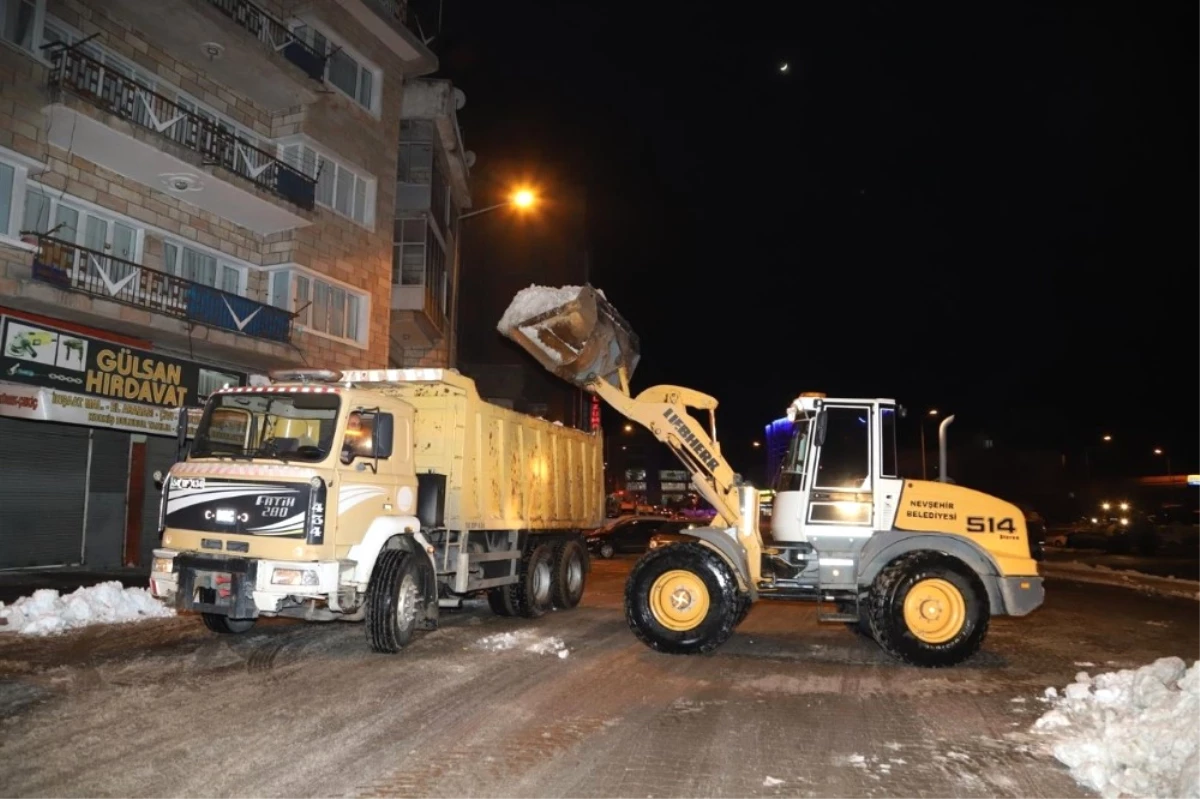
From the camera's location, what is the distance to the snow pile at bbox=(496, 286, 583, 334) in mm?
9766

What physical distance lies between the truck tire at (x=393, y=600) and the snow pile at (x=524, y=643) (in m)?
1.05

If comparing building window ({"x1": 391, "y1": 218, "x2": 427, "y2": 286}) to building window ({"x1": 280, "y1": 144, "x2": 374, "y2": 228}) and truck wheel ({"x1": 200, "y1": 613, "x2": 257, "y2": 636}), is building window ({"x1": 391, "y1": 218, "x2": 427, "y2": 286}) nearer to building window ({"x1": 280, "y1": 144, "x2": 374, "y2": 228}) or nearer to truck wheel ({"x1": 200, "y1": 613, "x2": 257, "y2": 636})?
building window ({"x1": 280, "y1": 144, "x2": 374, "y2": 228})

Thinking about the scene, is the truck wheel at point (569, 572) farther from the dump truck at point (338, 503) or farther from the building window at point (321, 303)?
the building window at point (321, 303)

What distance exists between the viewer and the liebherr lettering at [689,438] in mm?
10680

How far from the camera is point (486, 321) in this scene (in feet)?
149

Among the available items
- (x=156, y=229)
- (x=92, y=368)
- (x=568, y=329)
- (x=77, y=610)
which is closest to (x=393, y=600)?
(x=568, y=329)

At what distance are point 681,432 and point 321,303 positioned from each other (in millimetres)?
13775

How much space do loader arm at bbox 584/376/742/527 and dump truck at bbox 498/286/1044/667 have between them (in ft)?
0.27

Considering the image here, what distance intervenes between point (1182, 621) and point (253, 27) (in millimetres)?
22209

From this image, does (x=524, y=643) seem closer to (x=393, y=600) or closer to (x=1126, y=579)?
(x=393, y=600)

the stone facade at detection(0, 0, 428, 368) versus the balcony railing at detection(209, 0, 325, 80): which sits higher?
the balcony railing at detection(209, 0, 325, 80)

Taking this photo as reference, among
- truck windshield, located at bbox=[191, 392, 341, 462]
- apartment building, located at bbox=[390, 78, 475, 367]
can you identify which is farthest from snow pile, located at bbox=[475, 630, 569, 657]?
apartment building, located at bbox=[390, 78, 475, 367]

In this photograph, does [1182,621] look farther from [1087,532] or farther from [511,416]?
[1087,532]

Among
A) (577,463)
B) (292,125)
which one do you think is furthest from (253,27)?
(577,463)
